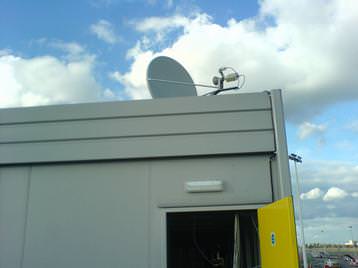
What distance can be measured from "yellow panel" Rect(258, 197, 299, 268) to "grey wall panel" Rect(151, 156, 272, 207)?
0.45m

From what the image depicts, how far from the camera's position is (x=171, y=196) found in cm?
498

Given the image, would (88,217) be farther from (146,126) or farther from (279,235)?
(279,235)

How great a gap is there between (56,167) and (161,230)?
171 cm

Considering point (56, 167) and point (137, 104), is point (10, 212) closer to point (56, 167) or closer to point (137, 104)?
point (56, 167)

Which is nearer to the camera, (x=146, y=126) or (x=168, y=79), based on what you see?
(x=146, y=126)

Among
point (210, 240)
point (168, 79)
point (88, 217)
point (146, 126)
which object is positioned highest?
point (168, 79)

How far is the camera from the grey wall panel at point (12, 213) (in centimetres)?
509

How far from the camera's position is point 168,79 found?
6324 millimetres

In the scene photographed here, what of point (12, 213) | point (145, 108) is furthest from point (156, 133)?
point (12, 213)

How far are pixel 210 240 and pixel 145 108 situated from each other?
20.7ft

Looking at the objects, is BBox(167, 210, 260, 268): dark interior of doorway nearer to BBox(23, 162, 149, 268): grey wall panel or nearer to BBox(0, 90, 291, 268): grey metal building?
BBox(0, 90, 291, 268): grey metal building

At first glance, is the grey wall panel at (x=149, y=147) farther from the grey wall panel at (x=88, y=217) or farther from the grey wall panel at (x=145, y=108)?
the grey wall panel at (x=145, y=108)

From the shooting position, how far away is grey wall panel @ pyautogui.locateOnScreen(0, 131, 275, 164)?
5.00 metres

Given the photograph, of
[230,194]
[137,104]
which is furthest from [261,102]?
[137,104]
